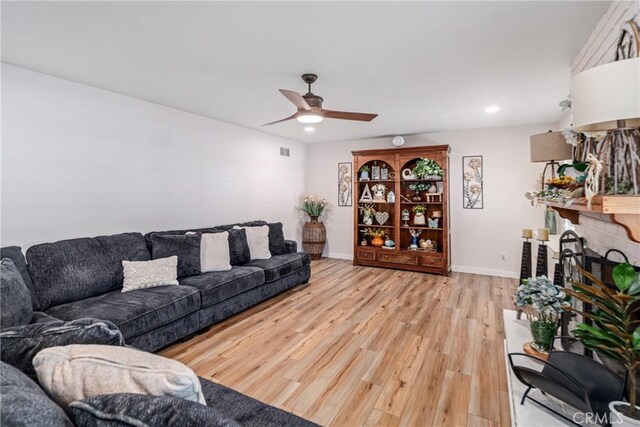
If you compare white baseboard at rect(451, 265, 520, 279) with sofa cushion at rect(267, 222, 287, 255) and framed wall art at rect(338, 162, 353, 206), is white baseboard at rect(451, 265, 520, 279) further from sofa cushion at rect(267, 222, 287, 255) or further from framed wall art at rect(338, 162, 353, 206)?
sofa cushion at rect(267, 222, 287, 255)

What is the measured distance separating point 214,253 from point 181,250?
37cm

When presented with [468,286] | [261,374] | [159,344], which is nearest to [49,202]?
[159,344]

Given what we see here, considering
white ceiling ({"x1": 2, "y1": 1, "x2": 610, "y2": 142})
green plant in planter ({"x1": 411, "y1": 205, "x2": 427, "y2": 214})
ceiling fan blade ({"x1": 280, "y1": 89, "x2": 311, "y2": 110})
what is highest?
white ceiling ({"x1": 2, "y1": 1, "x2": 610, "y2": 142})

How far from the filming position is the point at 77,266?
2.60 metres

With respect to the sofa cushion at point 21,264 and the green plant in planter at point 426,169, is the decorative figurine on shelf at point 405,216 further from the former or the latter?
the sofa cushion at point 21,264

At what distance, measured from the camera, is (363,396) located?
→ 2.07 metres

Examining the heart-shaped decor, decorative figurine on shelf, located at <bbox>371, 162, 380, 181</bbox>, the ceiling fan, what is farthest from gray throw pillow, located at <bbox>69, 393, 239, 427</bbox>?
decorative figurine on shelf, located at <bbox>371, 162, 380, 181</bbox>

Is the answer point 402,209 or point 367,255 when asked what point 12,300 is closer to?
point 367,255

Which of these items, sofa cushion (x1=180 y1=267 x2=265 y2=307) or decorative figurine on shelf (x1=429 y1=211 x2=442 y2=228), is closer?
sofa cushion (x1=180 y1=267 x2=265 y2=307)

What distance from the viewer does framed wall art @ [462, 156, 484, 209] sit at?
5133 mm

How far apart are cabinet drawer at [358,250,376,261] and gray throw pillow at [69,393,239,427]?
5058 mm

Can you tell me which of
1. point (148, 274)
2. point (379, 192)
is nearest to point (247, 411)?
point (148, 274)

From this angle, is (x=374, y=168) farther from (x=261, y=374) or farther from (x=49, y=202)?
(x=49, y=202)

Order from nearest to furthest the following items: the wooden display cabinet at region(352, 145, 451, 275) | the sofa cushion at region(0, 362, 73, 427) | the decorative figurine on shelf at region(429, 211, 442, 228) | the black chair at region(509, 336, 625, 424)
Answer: the sofa cushion at region(0, 362, 73, 427)
the black chair at region(509, 336, 625, 424)
the wooden display cabinet at region(352, 145, 451, 275)
the decorative figurine on shelf at region(429, 211, 442, 228)
